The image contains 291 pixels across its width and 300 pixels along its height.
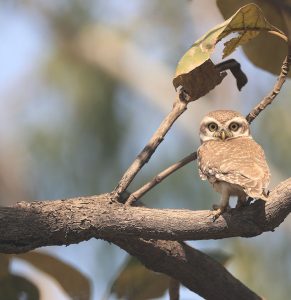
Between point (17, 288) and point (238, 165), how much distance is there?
0.70m

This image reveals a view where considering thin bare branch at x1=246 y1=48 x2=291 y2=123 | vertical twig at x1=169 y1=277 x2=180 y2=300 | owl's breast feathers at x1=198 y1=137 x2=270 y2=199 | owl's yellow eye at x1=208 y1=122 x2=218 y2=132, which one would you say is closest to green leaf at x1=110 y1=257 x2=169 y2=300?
vertical twig at x1=169 y1=277 x2=180 y2=300

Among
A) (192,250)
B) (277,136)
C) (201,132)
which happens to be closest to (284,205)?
(192,250)

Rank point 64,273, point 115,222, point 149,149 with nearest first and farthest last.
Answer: point 115,222
point 149,149
point 64,273

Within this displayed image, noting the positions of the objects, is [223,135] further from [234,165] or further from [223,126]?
[234,165]

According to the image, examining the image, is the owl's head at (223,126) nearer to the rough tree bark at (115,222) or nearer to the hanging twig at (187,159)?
the hanging twig at (187,159)

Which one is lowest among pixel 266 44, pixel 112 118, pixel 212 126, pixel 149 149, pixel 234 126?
pixel 149 149

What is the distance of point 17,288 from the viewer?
209 cm

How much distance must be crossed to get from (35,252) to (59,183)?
382cm

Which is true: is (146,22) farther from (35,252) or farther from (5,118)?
(35,252)

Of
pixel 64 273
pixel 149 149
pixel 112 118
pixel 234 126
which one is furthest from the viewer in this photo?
pixel 112 118

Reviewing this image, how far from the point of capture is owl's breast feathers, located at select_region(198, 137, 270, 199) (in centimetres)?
196

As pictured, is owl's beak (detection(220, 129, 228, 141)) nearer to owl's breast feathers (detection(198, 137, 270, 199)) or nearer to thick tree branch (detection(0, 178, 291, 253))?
owl's breast feathers (detection(198, 137, 270, 199))


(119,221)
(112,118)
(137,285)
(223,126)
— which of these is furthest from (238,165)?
(112,118)

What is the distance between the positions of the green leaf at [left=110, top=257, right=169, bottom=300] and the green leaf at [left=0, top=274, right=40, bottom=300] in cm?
23
